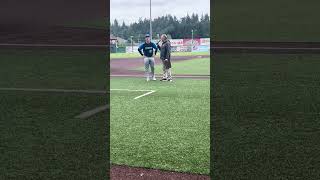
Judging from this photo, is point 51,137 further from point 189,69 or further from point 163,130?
point 189,69

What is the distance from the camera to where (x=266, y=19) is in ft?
269


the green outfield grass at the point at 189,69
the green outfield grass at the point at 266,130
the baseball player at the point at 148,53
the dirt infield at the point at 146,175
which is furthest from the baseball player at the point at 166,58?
the dirt infield at the point at 146,175

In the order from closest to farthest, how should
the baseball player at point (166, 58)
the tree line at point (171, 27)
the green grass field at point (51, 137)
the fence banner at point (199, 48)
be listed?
1. the green grass field at point (51, 137)
2. the baseball player at point (166, 58)
3. the fence banner at point (199, 48)
4. the tree line at point (171, 27)

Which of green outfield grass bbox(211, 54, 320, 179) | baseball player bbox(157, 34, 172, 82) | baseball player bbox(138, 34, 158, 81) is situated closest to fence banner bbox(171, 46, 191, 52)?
baseball player bbox(157, 34, 172, 82)

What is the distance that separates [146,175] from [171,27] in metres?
106

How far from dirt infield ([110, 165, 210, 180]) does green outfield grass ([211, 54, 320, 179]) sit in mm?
352

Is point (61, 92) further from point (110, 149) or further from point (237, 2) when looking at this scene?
point (237, 2)

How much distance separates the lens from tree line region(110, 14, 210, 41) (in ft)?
330

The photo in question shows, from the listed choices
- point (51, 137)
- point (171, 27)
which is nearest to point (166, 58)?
point (51, 137)

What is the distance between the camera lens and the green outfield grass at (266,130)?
17.2 ft

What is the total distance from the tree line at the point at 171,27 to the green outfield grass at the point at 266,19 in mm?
10016

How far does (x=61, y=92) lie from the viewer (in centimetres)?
1230

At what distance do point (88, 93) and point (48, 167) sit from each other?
687 centimetres

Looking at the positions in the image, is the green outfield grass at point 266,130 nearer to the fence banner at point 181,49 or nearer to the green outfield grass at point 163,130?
the green outfield grass at point 163,130
